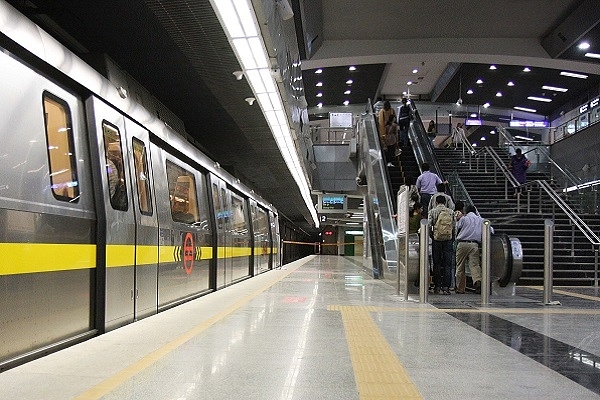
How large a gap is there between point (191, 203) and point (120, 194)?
2.89 meters

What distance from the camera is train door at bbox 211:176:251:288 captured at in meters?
9.14

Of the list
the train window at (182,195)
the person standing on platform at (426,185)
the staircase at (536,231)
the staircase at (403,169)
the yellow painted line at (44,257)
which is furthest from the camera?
the staircase at (403,169)

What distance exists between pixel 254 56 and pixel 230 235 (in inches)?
141

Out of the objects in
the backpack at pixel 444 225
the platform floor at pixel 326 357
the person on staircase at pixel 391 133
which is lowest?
the platform floor at pixel 326 357

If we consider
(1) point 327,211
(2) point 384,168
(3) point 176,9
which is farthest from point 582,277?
(1) point 327,211

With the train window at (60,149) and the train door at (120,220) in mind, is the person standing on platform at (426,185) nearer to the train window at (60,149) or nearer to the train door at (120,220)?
the train door at (120,220)

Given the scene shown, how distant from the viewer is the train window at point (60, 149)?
3777 millimetres

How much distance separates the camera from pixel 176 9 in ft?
21.0

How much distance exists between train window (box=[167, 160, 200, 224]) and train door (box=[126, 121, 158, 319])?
86 cm

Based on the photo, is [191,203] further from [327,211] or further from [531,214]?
[327,211]

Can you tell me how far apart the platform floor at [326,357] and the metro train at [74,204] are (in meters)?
0.24

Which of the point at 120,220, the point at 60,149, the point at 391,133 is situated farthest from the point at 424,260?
the point at 391,133

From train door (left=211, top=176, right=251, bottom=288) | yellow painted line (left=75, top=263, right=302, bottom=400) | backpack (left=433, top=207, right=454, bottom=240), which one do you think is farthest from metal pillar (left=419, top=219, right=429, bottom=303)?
train door (left=211, top=176, right=251, bottom=288)

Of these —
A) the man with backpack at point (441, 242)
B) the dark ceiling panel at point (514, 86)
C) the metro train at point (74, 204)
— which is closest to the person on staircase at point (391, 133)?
the man with backpack at point (441, 242)
